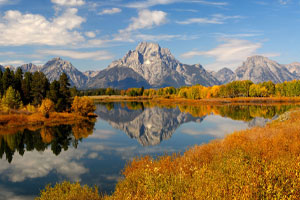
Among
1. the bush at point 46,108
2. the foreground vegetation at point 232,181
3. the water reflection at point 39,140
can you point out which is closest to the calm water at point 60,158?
the water reflection at point 39,140

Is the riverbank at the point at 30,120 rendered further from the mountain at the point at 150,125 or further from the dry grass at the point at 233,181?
the dry grass at the point at 233,181

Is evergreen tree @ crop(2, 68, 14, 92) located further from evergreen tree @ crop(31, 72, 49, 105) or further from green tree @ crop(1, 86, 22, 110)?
green tree @ crop(1, 86, 22, 110)

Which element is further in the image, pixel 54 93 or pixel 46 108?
pixel 54 93

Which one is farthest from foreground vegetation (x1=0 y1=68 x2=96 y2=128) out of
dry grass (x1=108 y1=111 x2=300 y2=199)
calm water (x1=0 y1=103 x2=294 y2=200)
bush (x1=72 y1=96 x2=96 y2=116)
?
dry grass (x1=108 y1=111 x2=300 y2=199)

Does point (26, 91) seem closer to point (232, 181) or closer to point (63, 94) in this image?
point (63, 94)

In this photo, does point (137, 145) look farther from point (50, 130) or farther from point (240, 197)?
point (240, 197)

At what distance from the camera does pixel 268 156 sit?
17.0 metres

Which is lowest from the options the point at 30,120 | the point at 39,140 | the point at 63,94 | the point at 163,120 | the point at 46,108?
the point at 163,120

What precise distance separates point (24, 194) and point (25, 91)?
285 feet

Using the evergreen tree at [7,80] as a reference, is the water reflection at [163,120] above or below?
below

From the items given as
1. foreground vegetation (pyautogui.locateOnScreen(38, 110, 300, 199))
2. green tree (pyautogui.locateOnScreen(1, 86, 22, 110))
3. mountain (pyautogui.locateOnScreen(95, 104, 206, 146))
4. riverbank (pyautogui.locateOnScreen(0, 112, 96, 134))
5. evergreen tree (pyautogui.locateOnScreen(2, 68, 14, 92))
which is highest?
evergreen tree (pyautogui.locateOnScreen(2, 68, 14, 92))

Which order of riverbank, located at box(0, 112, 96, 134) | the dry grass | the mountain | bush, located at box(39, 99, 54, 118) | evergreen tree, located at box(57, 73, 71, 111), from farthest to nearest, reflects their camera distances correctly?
evergreen tree, located at box(57, 73, 71, 111)
bush, located at box(39, 99, 54, 118)
riverbank, located at box(0, 112, 96, 134)
the mountain
the dry grass

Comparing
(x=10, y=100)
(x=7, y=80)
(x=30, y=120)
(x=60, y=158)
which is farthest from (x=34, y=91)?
(x=60, y=158)

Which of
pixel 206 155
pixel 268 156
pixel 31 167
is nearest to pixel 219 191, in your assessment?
pixel 268 156
